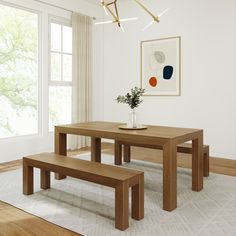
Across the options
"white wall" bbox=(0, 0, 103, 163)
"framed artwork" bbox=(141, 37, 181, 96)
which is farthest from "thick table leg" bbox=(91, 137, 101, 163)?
"framed artwork" bbox=(141, 37, 181, 96)

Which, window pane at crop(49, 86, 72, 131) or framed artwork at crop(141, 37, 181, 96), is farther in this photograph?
window pane at crop(49, 86, 72, 131)

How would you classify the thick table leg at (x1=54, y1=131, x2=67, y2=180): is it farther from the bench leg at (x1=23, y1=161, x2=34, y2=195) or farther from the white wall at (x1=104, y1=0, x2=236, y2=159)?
the white wall at (x1=104, y1=0, x2=236, y2=159)

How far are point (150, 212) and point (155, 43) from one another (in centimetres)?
340

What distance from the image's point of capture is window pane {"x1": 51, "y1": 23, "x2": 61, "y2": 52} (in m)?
4.95

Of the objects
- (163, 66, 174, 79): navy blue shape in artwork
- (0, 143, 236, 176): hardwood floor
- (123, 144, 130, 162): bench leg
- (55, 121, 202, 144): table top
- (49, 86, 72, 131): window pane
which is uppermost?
(163, 66, 174, 79): navy blue shape in artwork

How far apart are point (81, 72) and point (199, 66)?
6.72 ft

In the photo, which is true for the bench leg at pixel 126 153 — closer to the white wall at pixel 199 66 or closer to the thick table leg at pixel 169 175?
the white wall at pixel 199 66

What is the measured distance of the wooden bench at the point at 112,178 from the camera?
6.90 ft

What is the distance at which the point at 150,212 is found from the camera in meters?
2.42

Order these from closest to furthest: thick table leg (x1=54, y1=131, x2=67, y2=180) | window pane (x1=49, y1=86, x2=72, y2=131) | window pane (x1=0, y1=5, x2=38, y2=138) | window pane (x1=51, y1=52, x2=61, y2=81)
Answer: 1. thick table leg (x1=54, y1=131, x2=67, y2=180)
2. window pane (x1=0, y1=5, x2=38, y2=138)
3. window pane (x1=51, y1=52, x2=61, y2=81)
4. window pane (x1=49, y1=86, x2=72, y2=131)

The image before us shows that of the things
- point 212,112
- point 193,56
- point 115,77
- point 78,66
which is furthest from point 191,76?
point 78,66

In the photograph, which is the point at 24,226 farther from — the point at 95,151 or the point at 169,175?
the point at 95,151

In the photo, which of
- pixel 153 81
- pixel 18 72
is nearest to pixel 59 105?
pixel 18 72

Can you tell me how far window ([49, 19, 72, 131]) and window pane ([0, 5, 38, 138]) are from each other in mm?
319
